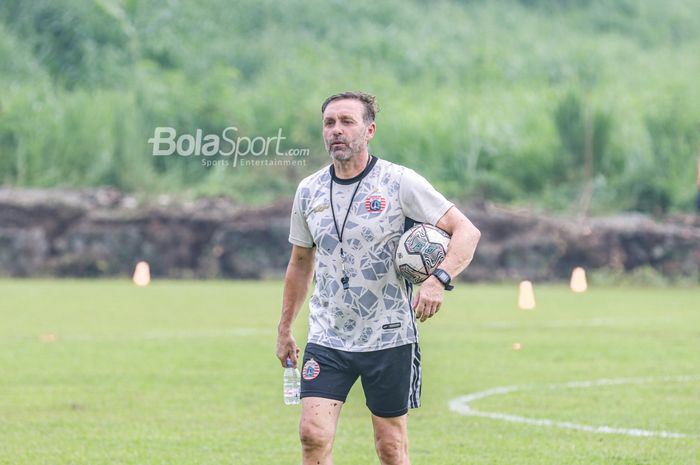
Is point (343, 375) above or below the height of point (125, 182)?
below

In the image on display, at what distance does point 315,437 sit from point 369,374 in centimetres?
46

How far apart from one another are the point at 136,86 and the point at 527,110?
1211 centimetres

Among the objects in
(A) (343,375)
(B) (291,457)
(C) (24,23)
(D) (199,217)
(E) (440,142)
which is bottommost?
(B) (291,457)

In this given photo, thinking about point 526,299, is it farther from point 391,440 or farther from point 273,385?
point 391,440

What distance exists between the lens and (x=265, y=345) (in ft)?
55.2

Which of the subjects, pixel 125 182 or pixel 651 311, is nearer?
pixel 651 311

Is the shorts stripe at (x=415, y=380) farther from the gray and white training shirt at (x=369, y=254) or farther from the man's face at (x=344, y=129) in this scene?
the man's face at (x=344, y=129)

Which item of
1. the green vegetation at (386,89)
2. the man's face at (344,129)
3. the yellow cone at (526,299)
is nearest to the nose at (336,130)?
the man's face at (344,129)

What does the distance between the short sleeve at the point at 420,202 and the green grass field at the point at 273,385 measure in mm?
2694

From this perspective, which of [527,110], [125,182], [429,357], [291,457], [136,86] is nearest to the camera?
[291,457]

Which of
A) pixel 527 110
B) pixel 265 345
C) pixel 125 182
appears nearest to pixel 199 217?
pixel 125 182

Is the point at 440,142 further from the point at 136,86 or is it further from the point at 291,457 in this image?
the point at 291,457

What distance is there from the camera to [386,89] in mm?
46594
